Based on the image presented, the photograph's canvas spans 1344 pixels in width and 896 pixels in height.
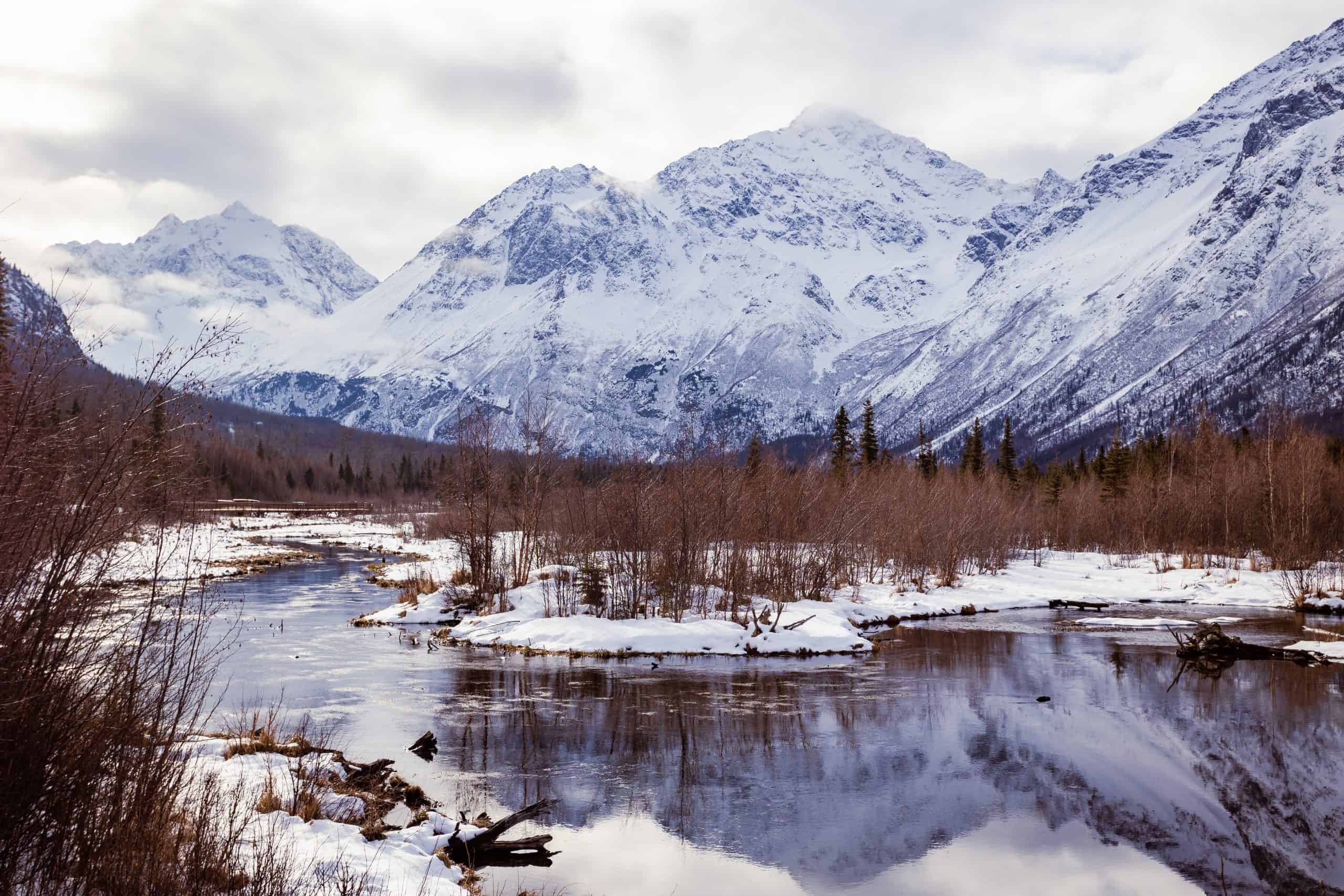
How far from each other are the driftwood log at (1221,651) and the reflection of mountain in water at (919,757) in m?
1.61

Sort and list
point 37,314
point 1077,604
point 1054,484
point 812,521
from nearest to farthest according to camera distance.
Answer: point 37,314 < point 812,521 < point 1077,604 < point 1054,484

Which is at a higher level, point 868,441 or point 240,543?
point 868,441

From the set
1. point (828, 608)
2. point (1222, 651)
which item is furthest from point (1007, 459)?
point (1222, 651)

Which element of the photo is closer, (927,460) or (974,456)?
(927,460)

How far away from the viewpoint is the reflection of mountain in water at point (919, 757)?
14.5 metres

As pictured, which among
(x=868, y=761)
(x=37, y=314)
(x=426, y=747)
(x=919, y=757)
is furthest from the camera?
(x=919, y=757)

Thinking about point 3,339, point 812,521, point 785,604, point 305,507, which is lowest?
point 785,604

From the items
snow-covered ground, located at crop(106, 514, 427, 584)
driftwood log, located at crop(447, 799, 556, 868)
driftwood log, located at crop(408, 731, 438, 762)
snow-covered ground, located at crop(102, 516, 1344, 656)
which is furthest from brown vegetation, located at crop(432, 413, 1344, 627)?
driftwood log, located at crop(447, 799, 556, 868)

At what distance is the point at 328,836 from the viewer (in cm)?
1136

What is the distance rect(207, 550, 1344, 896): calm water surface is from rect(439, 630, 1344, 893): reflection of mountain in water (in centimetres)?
6

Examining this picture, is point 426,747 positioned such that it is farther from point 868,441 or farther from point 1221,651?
point 868,441

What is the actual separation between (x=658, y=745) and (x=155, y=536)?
13.3m

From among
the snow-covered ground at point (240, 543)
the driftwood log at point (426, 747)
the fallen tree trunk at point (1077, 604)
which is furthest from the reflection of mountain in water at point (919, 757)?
the fallen tree trunk at point (1077, 604)

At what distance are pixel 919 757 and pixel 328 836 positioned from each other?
12.4 metres
